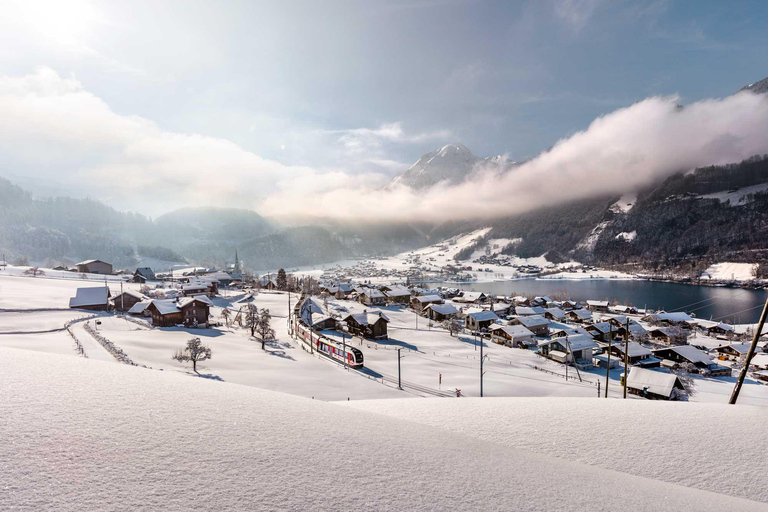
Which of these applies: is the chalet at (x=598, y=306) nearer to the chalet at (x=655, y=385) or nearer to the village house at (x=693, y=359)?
the village house at (x=693, y=359)

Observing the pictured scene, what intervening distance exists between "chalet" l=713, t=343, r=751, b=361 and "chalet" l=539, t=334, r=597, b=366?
19082 millimetres

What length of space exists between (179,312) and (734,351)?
7108 centimetres

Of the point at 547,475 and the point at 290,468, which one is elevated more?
the point at 290,468

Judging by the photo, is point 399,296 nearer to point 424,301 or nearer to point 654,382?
point 424,301

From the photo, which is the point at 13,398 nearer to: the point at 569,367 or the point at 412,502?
the point at 412,502

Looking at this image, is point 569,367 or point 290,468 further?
point 569,367

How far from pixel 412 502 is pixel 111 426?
357 cm

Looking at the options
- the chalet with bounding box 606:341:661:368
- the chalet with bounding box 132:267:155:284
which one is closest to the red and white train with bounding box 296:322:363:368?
the chalet with bounding box 606:341:661:368

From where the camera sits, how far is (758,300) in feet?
278

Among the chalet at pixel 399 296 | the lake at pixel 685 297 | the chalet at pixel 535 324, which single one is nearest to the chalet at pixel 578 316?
the chalet at pixel 535 324

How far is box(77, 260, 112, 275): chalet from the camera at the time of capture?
93.7 m

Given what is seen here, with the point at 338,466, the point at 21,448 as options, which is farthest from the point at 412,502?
the point at 21,448

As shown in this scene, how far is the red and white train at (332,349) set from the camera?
27672 millimetres

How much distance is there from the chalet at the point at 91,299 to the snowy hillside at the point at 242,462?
54362mm
